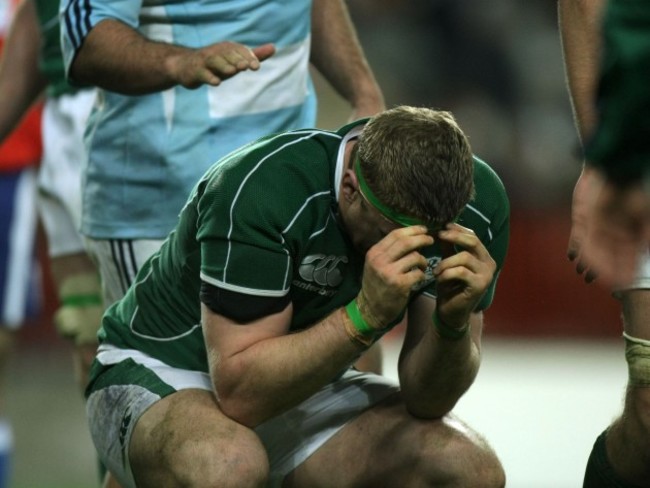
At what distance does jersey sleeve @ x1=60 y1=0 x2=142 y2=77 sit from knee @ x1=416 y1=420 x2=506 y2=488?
1.19 meters

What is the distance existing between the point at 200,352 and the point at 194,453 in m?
0.34

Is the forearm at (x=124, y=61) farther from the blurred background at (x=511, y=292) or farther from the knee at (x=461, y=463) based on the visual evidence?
the blurred background at (x=511, y=292)

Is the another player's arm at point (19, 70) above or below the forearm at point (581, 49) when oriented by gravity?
below

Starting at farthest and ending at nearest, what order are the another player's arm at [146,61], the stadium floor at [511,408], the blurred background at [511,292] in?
the blurred background at [511,292], the stadium floor at [511,408], the another player's arm at [146,61]

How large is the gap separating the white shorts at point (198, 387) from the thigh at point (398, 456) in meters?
0.03

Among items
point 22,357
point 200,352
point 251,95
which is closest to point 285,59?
point 251,95

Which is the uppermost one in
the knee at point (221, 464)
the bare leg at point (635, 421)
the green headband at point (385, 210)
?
the green headband at point (385, 210)

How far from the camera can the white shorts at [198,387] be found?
3191mm

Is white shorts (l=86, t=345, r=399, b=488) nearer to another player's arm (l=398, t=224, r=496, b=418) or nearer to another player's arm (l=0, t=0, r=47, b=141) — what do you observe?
another player's arm (l=398, t=224, r=496, b=418)

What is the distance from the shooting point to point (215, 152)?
11.7 ft

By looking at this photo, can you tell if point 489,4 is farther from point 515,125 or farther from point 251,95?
point 251,95

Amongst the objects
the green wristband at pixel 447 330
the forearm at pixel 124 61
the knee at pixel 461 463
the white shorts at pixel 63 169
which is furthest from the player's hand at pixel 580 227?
the white shorts at pixel 63 169

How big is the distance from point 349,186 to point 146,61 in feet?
1.95

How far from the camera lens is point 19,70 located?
447 cm
